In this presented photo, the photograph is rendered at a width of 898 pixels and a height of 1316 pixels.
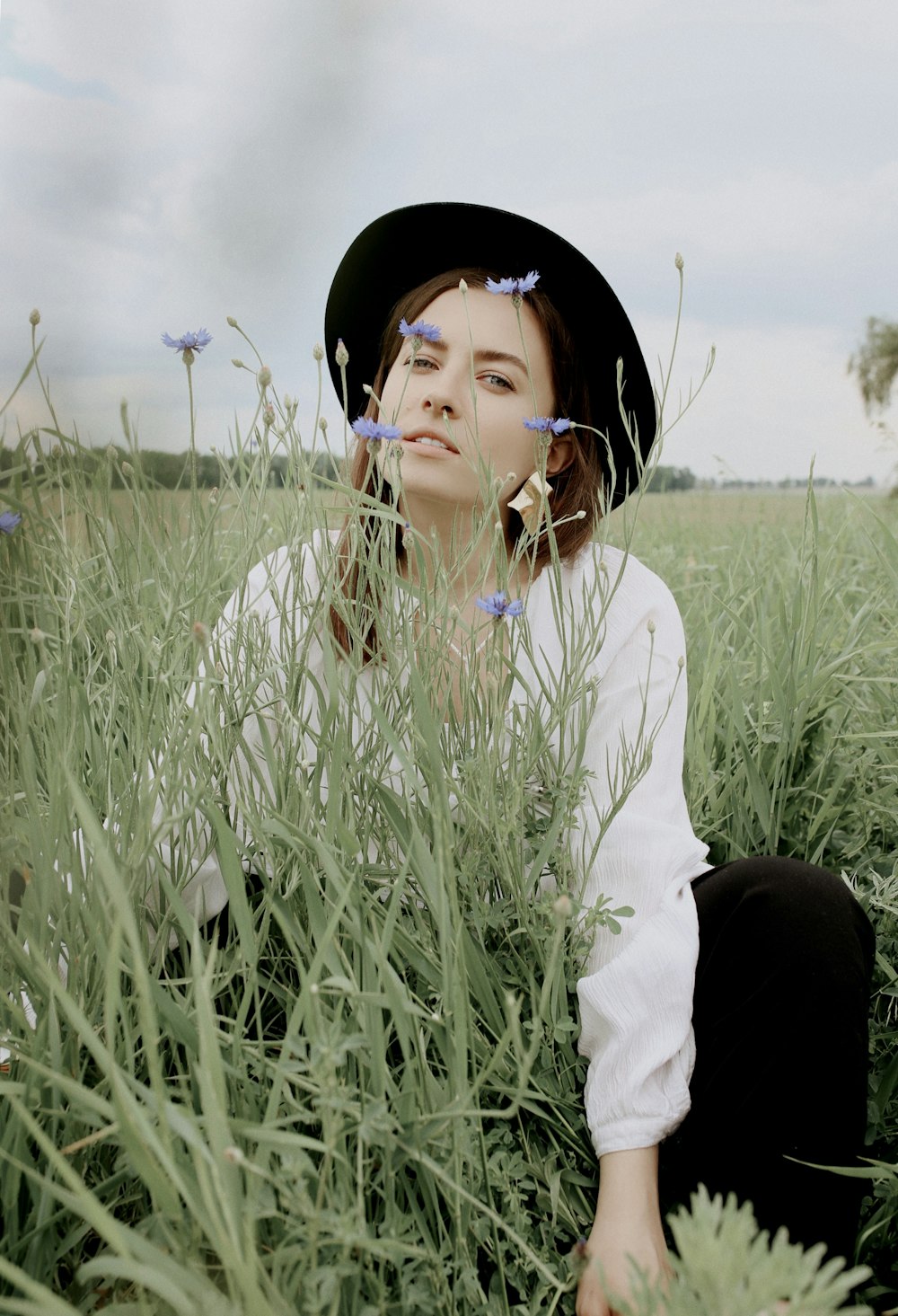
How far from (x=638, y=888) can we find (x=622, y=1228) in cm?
32

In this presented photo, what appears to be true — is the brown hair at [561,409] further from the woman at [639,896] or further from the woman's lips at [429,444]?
the woman's lips at [429,444]

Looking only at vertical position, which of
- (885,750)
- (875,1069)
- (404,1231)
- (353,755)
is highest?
(353,755)

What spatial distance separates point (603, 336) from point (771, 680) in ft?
1.75

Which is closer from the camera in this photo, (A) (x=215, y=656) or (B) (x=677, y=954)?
(A) (x=215, y=656)

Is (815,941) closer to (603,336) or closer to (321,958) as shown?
(321,958)

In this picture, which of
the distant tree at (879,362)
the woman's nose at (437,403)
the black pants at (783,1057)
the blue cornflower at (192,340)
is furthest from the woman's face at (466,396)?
the distant tree at (879,362)

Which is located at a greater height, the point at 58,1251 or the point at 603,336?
the point at 603,336

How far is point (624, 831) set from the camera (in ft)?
3.53

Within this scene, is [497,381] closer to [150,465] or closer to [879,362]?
[150,465]

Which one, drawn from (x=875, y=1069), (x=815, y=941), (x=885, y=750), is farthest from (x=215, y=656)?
(x=885, y=750)

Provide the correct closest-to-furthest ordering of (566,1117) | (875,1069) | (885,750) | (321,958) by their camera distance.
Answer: (321,958), (566,1117), (875,1069), (885,750)

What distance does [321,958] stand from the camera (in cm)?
64

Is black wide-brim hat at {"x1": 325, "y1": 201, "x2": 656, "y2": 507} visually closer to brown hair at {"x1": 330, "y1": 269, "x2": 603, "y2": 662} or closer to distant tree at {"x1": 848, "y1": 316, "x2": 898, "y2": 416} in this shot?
brown hair at {"x1": 330, "y1": 269, "x2": 603, "y2": 662}

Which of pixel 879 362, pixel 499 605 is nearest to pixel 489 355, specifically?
pixel 499 605
